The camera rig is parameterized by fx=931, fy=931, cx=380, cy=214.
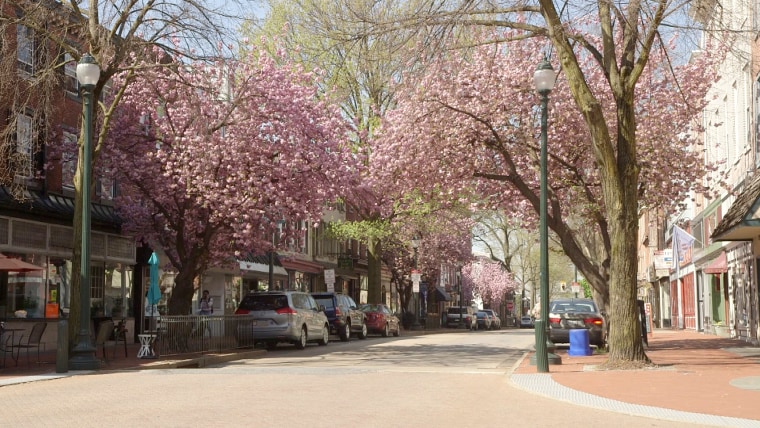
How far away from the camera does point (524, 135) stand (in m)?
24.2

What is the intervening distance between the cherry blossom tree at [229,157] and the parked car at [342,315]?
8.75 meters

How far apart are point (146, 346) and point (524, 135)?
10803 mm

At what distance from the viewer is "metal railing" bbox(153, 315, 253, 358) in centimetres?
2128

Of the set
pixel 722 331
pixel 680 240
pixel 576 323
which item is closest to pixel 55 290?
pixel 576 323

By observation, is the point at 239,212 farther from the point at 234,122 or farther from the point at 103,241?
the point at 103,241

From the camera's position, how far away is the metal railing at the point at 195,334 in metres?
21.3

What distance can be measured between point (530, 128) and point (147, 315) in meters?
15.4

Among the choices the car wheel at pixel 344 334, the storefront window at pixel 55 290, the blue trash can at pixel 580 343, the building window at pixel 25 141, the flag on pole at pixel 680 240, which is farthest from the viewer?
the flag on pole at pixel 680 240

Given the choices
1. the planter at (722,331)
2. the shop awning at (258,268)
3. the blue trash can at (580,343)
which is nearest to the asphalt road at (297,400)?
the blue trash can at (580,343)

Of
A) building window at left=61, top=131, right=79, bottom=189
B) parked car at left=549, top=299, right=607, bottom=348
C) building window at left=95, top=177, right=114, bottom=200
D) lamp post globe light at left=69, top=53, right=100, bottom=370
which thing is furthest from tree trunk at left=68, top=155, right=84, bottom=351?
parked car at left=549, top=299, right=607, bottom=348

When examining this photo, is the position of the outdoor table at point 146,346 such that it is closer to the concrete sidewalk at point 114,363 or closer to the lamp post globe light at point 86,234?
the concrete sidewalk at point 114,363

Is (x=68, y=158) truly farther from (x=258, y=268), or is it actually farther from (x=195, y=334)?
(x=258, y=268)

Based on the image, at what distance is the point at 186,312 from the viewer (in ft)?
83.0

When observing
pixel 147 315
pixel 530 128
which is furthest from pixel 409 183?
pixel 147 315
